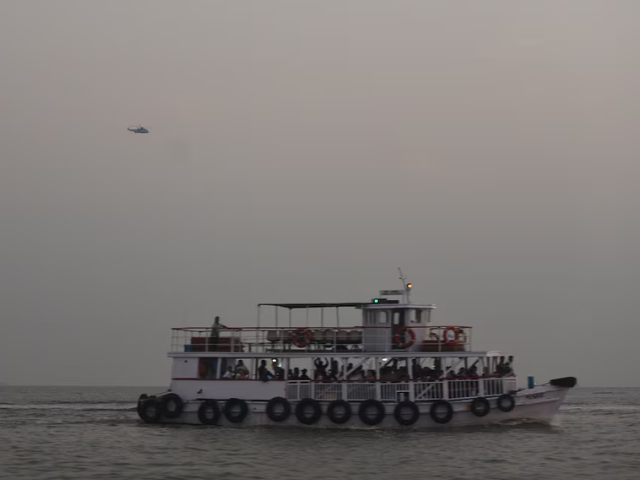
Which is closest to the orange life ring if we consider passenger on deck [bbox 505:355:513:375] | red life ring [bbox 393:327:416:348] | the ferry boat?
the ferry boat

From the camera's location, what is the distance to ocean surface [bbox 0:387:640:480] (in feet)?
88.8

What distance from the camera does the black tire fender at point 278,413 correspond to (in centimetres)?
3600

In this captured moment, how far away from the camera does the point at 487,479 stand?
26.0 m

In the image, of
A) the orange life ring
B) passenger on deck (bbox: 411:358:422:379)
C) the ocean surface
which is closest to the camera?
the ocean surface

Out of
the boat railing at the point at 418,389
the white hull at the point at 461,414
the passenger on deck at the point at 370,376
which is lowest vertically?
the white hull at the point at 461,414

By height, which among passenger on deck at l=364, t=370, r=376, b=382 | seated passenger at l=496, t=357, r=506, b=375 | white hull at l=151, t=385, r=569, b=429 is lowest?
white hull at l=151, t=385, r=569, b=429

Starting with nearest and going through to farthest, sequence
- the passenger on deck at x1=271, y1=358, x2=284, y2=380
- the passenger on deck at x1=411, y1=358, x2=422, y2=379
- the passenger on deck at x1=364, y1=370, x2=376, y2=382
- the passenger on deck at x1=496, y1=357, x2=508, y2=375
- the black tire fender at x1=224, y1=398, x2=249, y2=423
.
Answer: the passenger on deck at x1=364, y1=370, x2=376, y2=382
the passenger on deck at x1=411, y1=358, x2=422, y2=379
the black tire fender at x1=224, y1=398, x2=249, y2=423
the passenger on deck at x1=496, y1=357, x2=508, y2=375
the passenger on deck at x1=271, y1=358, x2=284, y2=380

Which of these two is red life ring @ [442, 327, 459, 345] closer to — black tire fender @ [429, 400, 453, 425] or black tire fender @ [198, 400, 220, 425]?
black tire fender @ [429, 400, 453, 425]

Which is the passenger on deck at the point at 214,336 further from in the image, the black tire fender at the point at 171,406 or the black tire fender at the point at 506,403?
the black tire fender at the point at 506,403

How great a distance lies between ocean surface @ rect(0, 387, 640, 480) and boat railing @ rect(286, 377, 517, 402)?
1507mm

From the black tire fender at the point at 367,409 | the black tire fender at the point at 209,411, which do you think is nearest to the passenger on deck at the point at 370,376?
the black tire fender at the point at 367,409

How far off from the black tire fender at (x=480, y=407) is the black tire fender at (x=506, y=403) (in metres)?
0.53

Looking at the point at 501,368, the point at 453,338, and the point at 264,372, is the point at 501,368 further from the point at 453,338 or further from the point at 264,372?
the point at 264,372

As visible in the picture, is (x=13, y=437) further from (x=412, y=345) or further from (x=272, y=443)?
(x=412, y=345)
